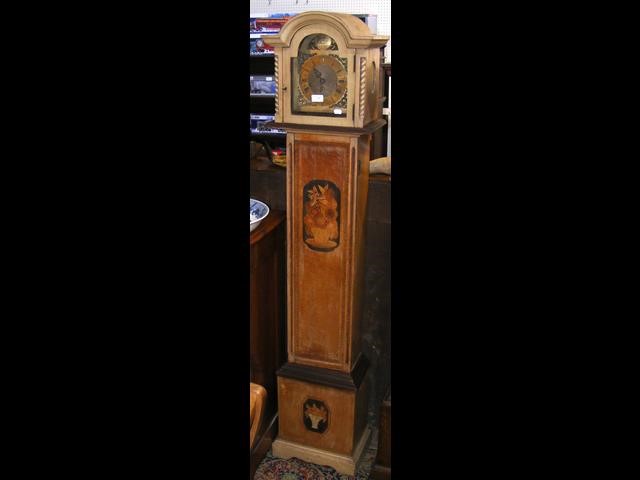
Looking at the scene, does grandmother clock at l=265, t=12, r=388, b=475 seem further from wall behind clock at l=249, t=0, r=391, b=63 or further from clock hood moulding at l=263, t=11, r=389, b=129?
wall behind clock at l=249, t=0, r=391, b=63

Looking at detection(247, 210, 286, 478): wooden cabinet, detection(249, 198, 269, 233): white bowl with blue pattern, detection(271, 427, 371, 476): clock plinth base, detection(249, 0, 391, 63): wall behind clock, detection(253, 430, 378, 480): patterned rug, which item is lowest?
detection(253, 430, 378, 480): patterned rug

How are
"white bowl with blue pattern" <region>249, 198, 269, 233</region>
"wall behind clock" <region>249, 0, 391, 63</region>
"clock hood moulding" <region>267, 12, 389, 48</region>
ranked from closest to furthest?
"clock hood moulding" <region>267, 12, 389, 48</region> → "white bowl with blue pattern" <region>249, 198, 269, 233</region> → "wall behind clock" <region>249, 0, 391, 63</region>

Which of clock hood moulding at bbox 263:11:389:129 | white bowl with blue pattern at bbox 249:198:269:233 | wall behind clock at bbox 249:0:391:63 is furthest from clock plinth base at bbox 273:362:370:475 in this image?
wall behind clock at bbox 249:0:391:63

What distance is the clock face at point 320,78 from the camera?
101 inches

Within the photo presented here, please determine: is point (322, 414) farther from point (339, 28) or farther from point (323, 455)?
point (339, 28)

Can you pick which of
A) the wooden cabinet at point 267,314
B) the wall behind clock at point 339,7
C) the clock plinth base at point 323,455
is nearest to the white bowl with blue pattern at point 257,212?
the wooden cabinet at point 267,314

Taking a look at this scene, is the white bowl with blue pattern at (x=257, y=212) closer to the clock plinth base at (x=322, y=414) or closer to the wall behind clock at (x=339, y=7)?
the clock plinth base at (x=322, y=414)

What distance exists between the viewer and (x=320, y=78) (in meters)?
2.60

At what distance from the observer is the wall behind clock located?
5648 millimetres

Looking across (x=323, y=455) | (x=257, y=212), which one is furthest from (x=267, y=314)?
(x=323, y=455)

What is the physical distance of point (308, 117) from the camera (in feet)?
8.69

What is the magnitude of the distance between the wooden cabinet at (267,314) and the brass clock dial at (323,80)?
61cm
